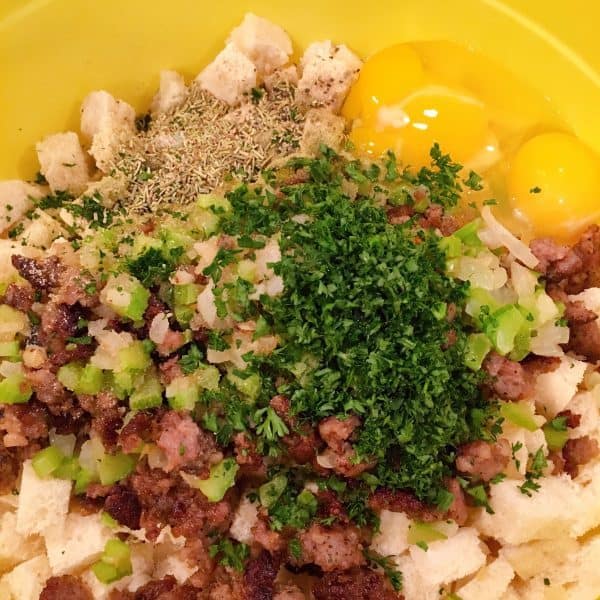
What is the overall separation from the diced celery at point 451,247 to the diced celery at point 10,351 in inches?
69.2

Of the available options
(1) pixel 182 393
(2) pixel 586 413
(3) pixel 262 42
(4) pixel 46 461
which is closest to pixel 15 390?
(4) pixel 46 461

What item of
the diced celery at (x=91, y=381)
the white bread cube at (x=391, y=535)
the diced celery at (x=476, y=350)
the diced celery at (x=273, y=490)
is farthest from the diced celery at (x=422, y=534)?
the diced celery at (x=91, y=381)

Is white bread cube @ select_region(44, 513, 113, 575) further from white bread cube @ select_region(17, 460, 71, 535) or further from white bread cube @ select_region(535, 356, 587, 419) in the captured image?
white bread cube @ select_region(535, 356, 587, 419)

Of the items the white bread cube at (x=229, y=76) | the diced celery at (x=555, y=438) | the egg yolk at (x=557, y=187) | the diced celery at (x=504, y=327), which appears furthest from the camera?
the white bread cube at (x=229, y=76)

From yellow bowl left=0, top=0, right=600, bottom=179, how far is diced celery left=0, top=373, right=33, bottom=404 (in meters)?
1.23

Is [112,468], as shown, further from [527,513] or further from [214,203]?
[527,513]

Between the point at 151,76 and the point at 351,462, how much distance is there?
7.47 ft

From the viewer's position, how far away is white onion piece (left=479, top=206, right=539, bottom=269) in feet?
9.59

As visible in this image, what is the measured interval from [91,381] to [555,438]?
1877 millimetres

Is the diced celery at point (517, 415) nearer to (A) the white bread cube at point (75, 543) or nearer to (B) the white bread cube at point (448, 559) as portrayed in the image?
(B) the white bread cube at point (448, 559)

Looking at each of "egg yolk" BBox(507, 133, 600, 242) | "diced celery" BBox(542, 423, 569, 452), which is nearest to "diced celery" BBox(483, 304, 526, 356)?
"diced celery" BBox(542, 423, 569, 452)

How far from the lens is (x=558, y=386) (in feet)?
8.94

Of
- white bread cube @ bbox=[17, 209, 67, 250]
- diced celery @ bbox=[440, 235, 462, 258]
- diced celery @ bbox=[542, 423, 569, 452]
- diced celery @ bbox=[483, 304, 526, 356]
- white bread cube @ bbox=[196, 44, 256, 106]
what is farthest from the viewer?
white bread cube @ bbox=[196, 44, 256, 106]

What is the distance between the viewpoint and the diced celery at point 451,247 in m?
2.69
